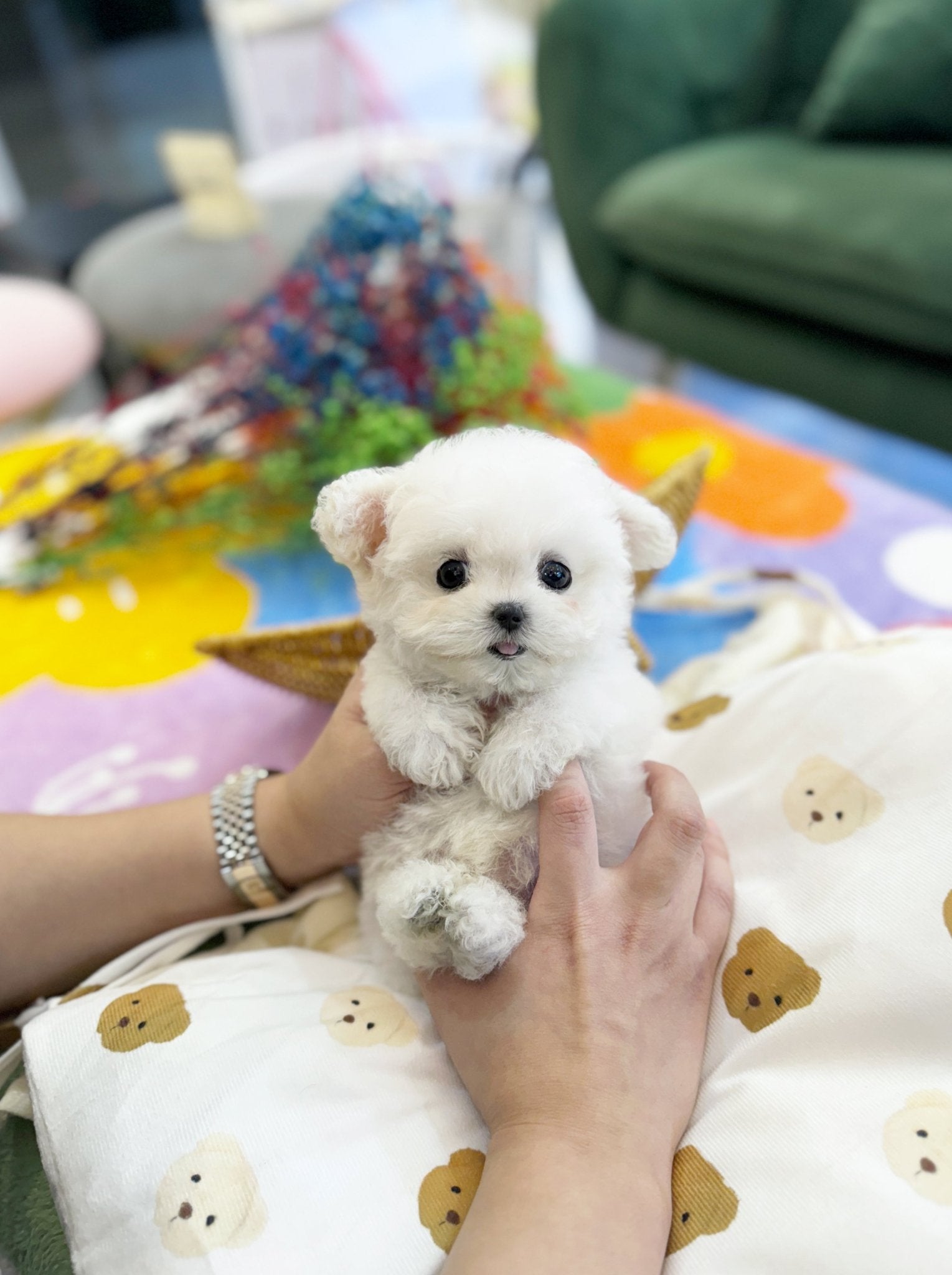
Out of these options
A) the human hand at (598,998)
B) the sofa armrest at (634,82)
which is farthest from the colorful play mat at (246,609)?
the sofa armrest at (634,82)

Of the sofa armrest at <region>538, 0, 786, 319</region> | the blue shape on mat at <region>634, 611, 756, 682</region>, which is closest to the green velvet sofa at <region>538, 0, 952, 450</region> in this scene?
the sofa armrest at <region>538, 0, 786, 319</region>

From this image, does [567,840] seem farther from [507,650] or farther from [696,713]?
[696,713]

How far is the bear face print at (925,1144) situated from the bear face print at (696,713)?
34 centimetres

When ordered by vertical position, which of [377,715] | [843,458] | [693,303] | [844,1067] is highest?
[377,715]

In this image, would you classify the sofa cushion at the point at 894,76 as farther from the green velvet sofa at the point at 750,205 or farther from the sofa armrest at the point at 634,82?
the sofa armrest at the point at 634,82

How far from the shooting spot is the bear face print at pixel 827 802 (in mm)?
629

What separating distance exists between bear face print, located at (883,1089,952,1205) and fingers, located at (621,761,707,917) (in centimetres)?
17

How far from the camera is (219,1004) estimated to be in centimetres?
62

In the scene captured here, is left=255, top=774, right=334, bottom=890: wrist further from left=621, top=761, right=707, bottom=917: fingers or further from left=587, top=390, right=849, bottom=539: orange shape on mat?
left=587, top=390, right=849, bottom=539: orange shape on mat

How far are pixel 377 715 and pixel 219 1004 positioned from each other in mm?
233

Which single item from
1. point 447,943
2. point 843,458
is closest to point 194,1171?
point 447,943

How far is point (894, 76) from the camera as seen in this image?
6.14 feet

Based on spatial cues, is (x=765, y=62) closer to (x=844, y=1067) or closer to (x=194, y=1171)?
(x=844, y=1067)

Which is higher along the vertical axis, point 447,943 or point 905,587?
point 447,943
